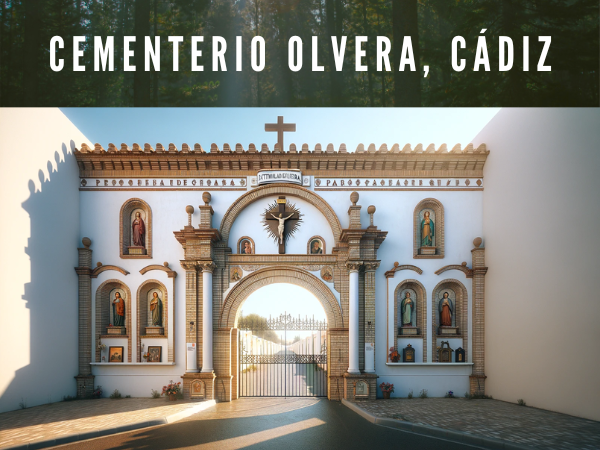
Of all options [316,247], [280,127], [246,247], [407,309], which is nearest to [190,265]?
[246,247]

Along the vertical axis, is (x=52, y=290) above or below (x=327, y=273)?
below

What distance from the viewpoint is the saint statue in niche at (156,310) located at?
47.8 ft

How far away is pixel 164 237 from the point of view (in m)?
14.8

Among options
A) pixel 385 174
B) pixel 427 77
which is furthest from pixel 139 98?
pixel 385 174

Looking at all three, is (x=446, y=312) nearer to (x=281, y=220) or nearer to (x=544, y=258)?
(x=544, y=258)

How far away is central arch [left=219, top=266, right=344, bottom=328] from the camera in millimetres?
14500

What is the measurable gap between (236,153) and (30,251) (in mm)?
6701

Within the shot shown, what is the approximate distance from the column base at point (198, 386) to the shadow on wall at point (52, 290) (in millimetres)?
3673

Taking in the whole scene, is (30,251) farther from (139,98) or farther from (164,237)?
(139,98)

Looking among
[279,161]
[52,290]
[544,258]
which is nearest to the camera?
[544,258]

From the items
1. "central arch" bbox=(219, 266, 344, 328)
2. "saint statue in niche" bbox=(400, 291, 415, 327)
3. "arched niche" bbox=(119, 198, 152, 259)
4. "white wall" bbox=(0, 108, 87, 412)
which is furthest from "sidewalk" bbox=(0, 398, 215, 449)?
"saint statue in niche" bbox=(400, 291, 415, 327)

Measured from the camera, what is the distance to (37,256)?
41.4 ft

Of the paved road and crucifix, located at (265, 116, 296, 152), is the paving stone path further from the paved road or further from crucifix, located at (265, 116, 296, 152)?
crucifix, located at (265, 116, 296, 152)

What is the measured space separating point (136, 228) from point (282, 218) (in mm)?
4920
